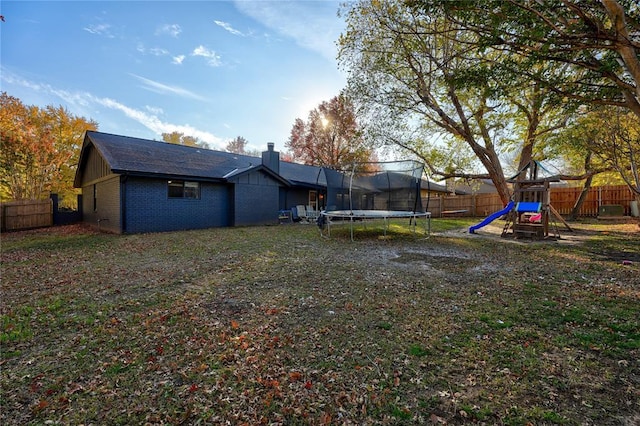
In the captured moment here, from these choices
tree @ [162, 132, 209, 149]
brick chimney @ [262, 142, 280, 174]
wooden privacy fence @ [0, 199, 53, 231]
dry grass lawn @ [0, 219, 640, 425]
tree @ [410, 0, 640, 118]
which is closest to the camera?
dry grass lawn @ [0, 219, 640, 425]

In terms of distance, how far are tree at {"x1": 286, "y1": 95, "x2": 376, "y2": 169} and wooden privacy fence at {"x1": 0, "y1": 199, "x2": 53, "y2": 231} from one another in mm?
19650

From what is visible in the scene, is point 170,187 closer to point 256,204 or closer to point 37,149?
point 256,204

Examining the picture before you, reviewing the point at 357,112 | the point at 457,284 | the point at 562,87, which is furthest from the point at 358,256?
the point at 357,112

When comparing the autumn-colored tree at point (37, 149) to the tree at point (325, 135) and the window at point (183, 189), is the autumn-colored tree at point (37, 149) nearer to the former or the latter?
A: the window at point (183, 189)

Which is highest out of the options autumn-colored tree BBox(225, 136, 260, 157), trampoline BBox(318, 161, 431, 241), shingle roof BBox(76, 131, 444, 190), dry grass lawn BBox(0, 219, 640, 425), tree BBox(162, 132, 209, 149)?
autumn-colored tree BBox(225, 136, 260, 157)

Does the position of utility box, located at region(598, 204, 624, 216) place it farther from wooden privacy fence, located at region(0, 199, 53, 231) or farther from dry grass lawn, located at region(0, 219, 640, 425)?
wooden privacy fence, located at region(0, 199, 53, 231)

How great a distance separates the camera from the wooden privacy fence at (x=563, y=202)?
15367 mm

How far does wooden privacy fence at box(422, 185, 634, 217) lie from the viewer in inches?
605

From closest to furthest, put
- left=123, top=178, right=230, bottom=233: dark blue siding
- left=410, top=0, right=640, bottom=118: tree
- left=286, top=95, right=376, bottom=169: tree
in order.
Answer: left=410, top=0, right=640, bottom=118: tree → left=123, top=178, right=230, bottom=233: dark blue siding → left=286, top=95, right=376, bottom=169: tree

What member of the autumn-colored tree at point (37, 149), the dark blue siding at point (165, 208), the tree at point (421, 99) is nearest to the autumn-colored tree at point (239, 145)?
the autumn-colored tree at point (37, 149)

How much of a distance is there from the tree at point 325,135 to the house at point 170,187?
1191cm

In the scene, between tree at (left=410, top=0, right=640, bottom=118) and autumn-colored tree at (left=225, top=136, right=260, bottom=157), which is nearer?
tree at (left=410, top=0, right=640, bottom=118)

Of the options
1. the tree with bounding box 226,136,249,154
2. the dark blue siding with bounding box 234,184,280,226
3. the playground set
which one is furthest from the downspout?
the tree with bounding box 226,136,249,154

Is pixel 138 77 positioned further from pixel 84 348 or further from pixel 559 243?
pixel 559 243
